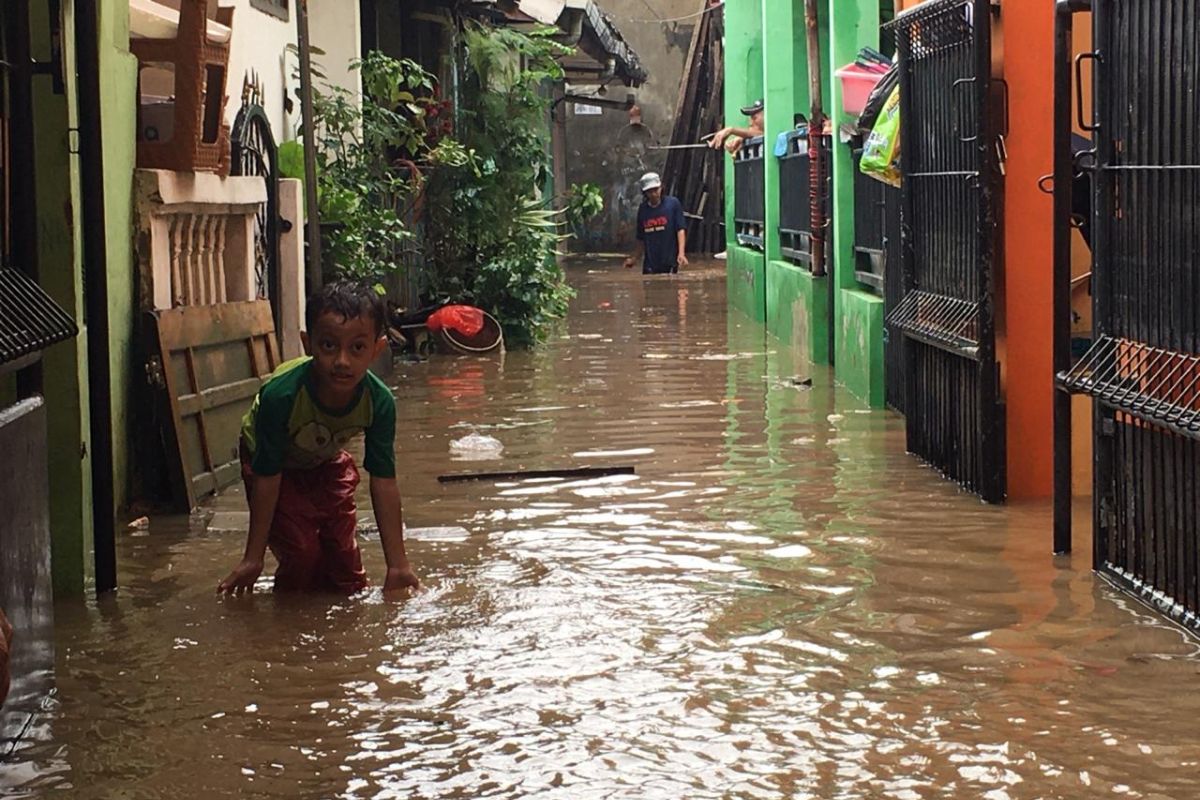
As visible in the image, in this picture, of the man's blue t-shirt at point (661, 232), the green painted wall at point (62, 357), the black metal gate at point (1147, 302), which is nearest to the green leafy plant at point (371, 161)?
the green painted wall at point (62, 357)

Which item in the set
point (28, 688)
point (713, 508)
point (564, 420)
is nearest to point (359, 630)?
point (28, 688)

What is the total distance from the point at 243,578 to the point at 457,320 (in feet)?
32.2

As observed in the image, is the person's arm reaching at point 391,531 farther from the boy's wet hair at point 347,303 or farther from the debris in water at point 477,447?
the debris in water at point 477,447

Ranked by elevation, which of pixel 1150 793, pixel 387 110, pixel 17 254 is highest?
pixel 387 110

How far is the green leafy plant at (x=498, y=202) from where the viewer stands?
16922mm

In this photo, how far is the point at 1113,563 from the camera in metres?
6.42

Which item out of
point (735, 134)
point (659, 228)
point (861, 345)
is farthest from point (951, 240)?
point (659, 228)

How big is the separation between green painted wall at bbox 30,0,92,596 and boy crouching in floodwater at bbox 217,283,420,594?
0.56 m

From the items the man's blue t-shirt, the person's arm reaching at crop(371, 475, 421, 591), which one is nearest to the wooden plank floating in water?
the person's arm reaching at crop(371, 475, 421, 591)

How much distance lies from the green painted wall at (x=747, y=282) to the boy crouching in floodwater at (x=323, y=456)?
1258 centimetres

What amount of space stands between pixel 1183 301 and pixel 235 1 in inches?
288

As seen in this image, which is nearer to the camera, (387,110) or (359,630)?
(359,630)

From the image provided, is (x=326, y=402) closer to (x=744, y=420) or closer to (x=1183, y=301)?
(x=1183, y=301)

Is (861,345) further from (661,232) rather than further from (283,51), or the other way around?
(661,232)
